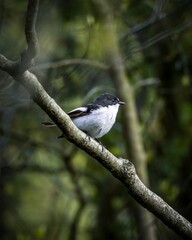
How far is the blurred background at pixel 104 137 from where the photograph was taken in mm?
7395

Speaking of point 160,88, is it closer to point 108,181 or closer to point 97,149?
point 108,181

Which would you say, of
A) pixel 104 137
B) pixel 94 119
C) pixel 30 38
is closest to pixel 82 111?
pixel 94 119

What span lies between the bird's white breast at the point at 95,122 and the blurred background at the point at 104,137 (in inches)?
55.9

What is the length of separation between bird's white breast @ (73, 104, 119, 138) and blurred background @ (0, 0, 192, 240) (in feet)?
4.66

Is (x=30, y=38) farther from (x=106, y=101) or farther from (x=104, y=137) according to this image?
(x=104, y=137)

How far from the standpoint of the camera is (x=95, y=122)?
5289 millimetres

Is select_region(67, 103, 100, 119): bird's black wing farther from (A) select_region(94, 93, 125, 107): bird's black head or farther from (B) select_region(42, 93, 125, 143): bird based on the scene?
(A) select_region(94, 93, 125, 107): bird's black head

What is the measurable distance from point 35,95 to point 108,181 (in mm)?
5106

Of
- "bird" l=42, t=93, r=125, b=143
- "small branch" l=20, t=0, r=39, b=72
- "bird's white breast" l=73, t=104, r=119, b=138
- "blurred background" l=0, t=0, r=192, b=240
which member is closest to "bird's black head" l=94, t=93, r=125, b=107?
"bird" l=42, t=93, r=125, b=143

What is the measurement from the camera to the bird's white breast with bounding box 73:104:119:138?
17.3ft

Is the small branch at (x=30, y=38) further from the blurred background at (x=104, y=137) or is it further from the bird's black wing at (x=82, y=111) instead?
the blurred background at (x=104, y=137)

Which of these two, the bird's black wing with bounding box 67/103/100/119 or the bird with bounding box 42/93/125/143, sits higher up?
the bird's black wing with bounding box 67/103/100/119

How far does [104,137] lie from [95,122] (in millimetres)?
2896

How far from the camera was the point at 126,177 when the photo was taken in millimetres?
4098
